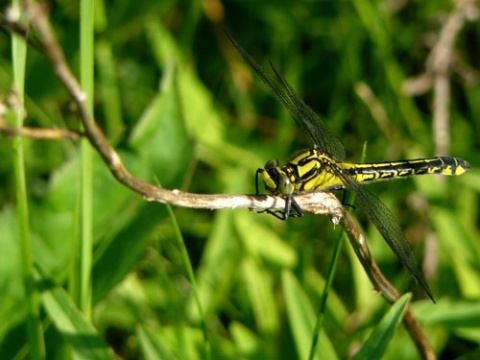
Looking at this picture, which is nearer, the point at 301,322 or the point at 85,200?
the point at 85,200

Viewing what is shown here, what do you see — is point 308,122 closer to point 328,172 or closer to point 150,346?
point 328,172

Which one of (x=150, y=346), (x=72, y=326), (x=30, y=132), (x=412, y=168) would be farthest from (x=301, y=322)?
(x=30, y=132)

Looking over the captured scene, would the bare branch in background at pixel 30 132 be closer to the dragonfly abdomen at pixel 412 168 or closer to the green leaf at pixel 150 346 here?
the green leaf at pixel 150 346

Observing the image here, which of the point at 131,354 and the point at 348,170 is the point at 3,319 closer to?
the point at 131,354

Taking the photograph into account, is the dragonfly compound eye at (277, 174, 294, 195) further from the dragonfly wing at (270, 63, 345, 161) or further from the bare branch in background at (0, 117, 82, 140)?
the bare branch in background at (0, 117, 82, 140)

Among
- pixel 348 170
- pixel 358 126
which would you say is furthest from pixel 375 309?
pixel 358 126

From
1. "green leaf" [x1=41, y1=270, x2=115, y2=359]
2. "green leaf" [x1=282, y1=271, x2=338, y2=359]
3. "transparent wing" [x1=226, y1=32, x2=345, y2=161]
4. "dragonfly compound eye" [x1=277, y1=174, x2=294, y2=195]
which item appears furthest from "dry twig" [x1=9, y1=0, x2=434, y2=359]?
"transparent wing" [x1=226, y1=32, x2=345, y2=161]

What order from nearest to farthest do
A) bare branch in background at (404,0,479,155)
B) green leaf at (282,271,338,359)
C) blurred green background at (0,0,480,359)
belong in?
green leaf at (282,271,338,359)
blurred green background at (0,0,480,359)
bare branch in background at (404,0,479,155)

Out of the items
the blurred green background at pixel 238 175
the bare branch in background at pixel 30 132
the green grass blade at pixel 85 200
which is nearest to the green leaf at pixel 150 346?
the blurred green background at pixel 238 175
